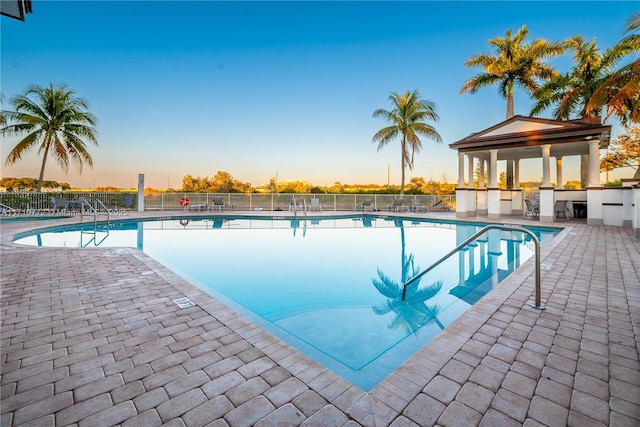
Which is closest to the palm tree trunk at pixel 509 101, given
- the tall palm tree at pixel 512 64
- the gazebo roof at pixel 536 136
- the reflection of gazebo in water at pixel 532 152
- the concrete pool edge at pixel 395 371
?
the tall palm tree at pixel 512 64

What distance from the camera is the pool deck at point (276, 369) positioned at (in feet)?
5.25

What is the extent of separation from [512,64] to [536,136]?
7460 millimetres

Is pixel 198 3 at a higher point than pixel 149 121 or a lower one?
higher

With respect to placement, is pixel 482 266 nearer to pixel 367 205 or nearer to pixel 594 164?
pixel 594 164

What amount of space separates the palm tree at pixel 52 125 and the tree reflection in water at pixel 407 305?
19678 mm

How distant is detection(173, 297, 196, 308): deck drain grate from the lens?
10.6 feet

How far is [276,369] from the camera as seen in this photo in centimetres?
204

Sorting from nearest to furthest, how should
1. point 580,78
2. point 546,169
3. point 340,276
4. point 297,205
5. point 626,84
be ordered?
1. point 340,276
2. point 626,84
3. point 546,169
4. point 580,78
5. point 297,205

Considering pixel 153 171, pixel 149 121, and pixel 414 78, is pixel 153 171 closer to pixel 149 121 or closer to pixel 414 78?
pixel 149 121

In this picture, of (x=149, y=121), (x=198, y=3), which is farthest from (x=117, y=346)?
(x=149, y=121)

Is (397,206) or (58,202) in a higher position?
(58,202)

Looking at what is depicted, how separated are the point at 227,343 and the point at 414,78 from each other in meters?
20.9

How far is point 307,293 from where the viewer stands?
4.80 meters

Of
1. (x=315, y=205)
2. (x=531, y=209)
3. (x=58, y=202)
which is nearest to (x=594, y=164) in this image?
(x=531, y=209)
